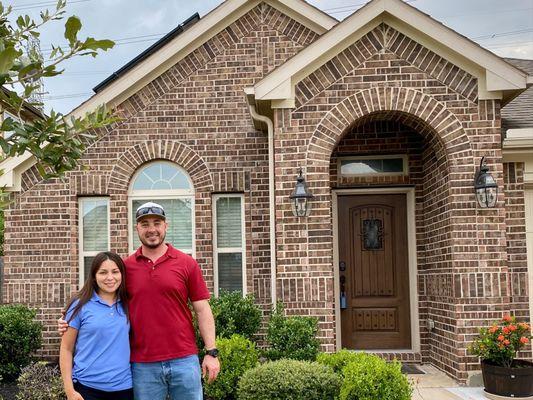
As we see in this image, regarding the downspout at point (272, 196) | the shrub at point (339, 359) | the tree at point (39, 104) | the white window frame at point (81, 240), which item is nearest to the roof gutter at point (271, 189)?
the downspout at point (272, 196)

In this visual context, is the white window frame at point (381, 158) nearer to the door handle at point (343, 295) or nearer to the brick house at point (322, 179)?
the brick house at point (322, 179)

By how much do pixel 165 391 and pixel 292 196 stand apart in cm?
352

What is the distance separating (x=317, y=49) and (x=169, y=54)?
2.65 meters

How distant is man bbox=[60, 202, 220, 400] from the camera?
3.42 m

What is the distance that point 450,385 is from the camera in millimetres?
6539

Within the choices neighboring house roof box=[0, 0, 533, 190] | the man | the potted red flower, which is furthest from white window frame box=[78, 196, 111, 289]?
the potted red flower

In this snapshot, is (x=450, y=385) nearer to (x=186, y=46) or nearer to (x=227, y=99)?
(x=227, y=99)

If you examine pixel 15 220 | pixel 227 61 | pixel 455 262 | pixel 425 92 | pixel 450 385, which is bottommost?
pixel 450 385

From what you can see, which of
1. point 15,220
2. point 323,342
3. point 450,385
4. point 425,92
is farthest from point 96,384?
point 15,220

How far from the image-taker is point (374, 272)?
26.2ft

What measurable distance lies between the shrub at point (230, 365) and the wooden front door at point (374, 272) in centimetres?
248

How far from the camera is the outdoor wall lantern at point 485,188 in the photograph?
21.2 ft

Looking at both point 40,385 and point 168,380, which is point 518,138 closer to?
point 168,380

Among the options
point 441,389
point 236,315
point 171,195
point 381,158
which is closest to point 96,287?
point 236,315
